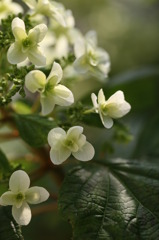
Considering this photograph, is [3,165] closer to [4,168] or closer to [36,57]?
[4,168]

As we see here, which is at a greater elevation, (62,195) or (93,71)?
(93,71)

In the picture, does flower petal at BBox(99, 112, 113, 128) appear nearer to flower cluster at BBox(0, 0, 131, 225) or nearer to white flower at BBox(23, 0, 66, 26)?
flower cluster at BBox(0, 0, 131, 225)

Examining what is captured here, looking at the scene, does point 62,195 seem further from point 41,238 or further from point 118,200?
point 41,238

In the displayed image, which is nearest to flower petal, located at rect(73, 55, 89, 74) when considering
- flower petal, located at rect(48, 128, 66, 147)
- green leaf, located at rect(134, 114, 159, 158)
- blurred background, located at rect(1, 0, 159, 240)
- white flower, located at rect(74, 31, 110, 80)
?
white flower, located at rect(74, 31, 110, 80)

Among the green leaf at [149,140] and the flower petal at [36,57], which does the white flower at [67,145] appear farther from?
the green leaf at [149,140]

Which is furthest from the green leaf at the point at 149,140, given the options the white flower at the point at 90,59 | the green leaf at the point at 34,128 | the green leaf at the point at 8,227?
the green leaf at the point at 8,227

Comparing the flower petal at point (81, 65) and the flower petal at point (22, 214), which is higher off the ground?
the flower petal at point (81, 65)

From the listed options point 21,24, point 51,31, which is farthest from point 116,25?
point 21,24

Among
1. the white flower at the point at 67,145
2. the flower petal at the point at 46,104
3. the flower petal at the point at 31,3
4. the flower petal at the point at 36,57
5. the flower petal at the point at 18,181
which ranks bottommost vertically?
the flower petal at the point at 18,181
